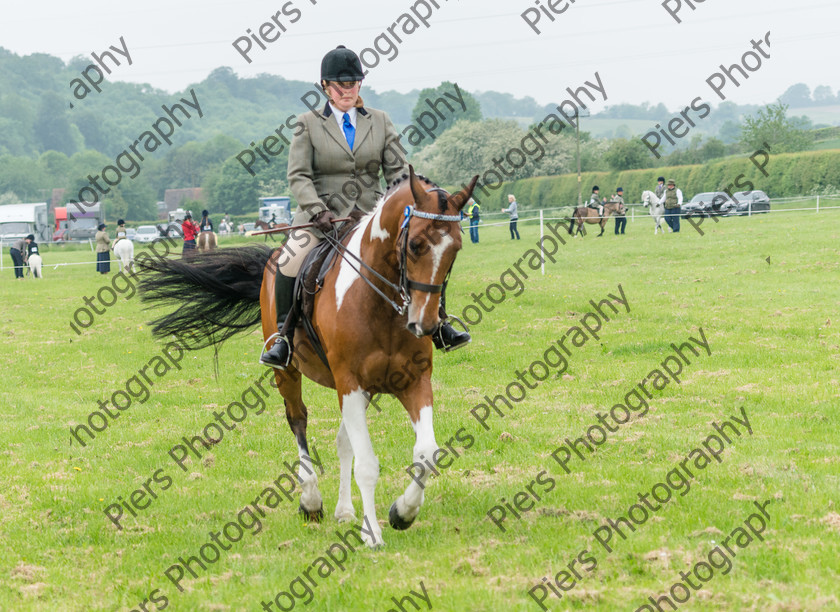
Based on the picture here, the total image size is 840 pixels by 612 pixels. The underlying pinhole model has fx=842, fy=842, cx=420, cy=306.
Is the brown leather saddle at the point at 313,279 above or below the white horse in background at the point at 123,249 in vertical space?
above

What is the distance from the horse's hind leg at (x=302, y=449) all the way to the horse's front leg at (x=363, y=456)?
34.4 inches

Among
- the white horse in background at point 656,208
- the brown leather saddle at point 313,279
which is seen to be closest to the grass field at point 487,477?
the brown leather saddle at point 313,279

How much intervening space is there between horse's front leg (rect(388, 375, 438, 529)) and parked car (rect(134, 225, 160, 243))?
61.0 metres

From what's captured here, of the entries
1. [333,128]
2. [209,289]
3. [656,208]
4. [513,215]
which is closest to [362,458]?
[333,128]

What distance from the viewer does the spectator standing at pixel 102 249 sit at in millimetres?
31953

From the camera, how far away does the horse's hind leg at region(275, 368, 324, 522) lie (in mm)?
6262

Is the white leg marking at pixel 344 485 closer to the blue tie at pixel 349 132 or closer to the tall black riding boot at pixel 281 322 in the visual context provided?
the tall black riding boot at pixel 281 322

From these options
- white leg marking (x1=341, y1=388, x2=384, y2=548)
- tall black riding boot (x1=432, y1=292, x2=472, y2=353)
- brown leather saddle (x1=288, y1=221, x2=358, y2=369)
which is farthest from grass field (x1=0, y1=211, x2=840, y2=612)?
brown leather saddle (x1=288, y1=221, x2=358, y2=369)

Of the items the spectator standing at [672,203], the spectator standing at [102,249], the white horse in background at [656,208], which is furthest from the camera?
the white horse in background at [656,208]

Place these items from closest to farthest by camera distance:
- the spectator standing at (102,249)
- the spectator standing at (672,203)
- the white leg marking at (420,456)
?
the white leg marking at (420,456) → the spectator standing at (102,249) → the spectator standing at (672,203)

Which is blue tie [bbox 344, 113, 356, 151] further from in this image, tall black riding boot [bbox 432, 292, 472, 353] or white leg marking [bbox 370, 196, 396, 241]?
tall black riding boot [bbox 432, 292, 472, 353]

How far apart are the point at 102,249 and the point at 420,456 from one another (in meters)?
30.0

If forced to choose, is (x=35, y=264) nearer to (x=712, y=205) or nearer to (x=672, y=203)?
(x=672, y=203)

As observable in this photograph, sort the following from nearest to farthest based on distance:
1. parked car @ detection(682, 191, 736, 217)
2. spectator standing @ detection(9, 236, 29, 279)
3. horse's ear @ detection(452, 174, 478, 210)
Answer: horse's ear @ detection(452, 174, 478, 210) < spectator standing @ detection(9, 236, 29, 279) < parked car @ detection(682, 191, 736, 217)
